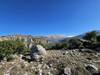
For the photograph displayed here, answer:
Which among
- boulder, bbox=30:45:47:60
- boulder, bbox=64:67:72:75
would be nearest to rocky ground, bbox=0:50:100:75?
boulder, bbox=64:67:72:75

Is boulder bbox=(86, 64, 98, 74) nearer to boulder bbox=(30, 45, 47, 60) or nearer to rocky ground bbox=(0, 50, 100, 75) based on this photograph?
rocky ground bbox=(0, 50, 100, 75)

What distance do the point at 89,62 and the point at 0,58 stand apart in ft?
34.4

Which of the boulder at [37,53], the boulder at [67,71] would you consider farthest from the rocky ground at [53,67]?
the boulder at [37,53]

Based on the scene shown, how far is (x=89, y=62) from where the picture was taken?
1608 centimetres

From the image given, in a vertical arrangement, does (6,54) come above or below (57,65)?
above

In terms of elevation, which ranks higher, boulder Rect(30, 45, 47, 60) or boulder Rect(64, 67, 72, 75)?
boulder Rect(30, 45, 47, 60)

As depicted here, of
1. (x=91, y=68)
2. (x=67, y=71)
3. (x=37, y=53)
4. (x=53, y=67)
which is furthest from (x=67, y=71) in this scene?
Answer: (x=37, y=53)

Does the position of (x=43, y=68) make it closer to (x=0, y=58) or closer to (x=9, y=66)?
(x=9, y=66)

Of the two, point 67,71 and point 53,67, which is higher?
point 53,67

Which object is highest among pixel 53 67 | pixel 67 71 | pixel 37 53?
pixel 37 53

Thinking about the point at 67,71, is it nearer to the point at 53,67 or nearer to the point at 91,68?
the point at 53,67

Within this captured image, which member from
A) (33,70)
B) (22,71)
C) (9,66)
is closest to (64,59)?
(33,70)

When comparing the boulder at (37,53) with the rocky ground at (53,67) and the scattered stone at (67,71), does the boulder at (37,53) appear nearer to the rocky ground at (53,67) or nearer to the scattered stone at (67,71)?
the rocky ground at (53,67)

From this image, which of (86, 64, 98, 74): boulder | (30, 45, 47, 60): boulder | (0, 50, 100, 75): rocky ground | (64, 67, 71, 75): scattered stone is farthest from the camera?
(30, 45, 47, 60): boulder
